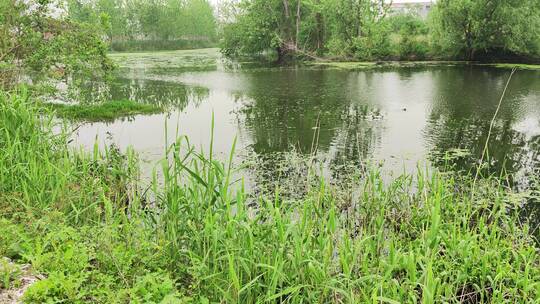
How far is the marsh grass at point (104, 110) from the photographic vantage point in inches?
414

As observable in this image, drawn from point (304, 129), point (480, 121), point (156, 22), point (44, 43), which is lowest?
point (304, 129)

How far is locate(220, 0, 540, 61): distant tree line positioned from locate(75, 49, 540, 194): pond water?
15.9ft

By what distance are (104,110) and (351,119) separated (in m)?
6.12

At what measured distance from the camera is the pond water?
24.7 feet

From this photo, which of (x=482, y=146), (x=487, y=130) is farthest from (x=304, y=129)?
(x=487, y=130)

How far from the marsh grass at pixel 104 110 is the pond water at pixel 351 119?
1.50 feet

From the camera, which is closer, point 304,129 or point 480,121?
point 304,129

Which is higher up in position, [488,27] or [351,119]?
[488,27]

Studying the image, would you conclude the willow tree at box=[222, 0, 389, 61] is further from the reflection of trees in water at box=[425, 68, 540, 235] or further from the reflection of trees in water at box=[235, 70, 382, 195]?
the reflection of trees in water at box=[425, 68, 540, 235]

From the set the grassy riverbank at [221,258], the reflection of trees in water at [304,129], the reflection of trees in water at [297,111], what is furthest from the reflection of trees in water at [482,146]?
the grassy riverbank at [221,258]

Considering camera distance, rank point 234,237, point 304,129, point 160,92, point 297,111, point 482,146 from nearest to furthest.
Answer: point 234,237 → point 482,146 → point 304,129 → point 297,111 → point 160,92

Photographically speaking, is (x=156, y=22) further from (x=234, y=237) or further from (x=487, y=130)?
(x=234, y=237)

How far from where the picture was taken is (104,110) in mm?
11016

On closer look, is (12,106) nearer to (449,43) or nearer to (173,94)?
(173,94)
